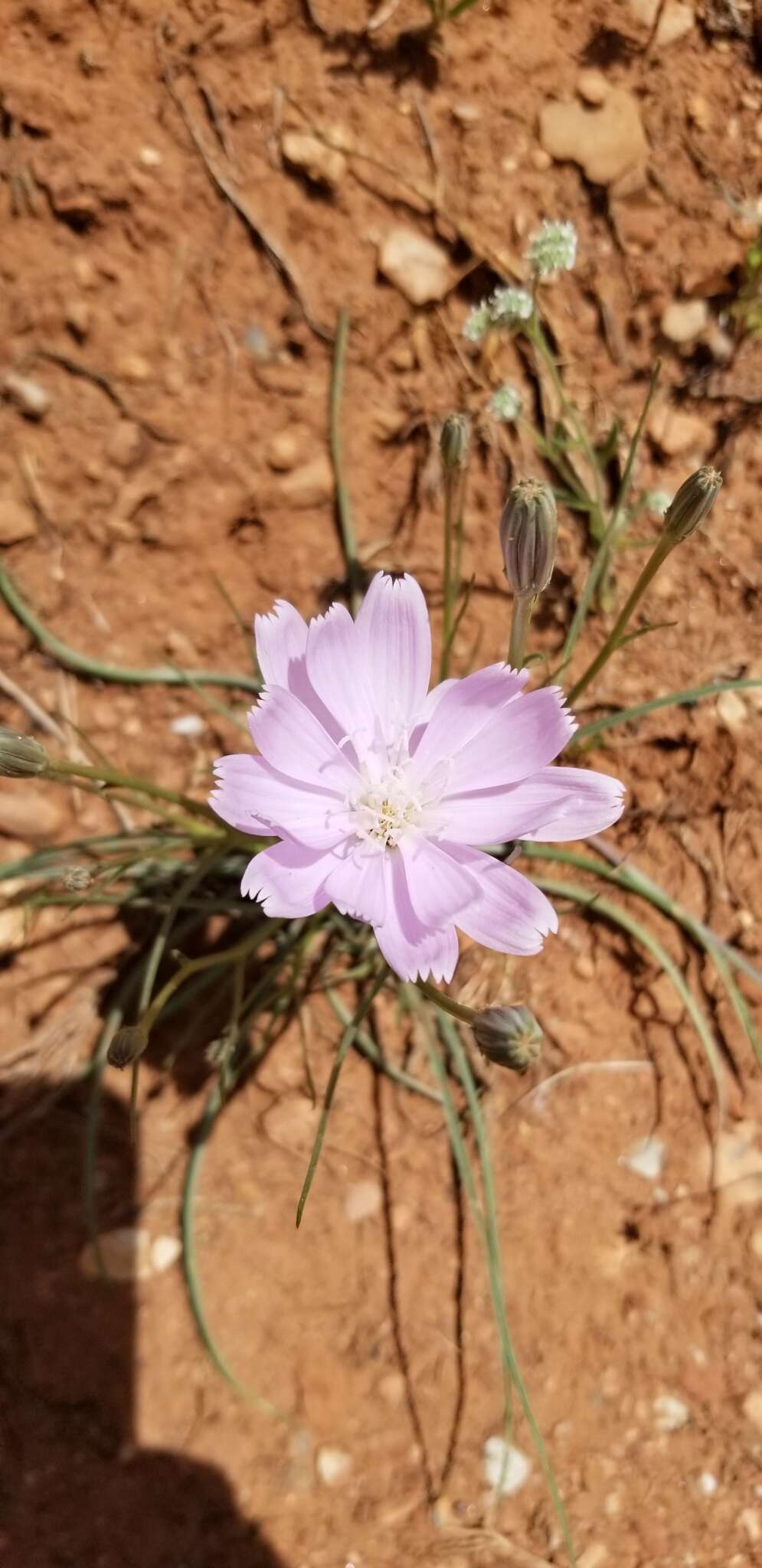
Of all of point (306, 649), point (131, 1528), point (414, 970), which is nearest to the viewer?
point (414, 970)

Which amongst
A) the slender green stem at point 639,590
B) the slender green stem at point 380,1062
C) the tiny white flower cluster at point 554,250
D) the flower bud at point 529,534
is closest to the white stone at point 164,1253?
the slender green stem at point 380,1062

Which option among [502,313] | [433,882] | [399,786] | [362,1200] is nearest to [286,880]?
[433,882]

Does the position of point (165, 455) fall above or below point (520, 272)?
→ below

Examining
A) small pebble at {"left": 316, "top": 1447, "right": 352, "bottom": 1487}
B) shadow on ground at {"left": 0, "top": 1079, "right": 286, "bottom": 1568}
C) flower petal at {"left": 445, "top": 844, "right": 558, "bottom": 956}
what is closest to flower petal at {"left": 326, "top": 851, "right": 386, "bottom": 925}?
flower petal at {"left": 445, "top": 844, "right": 558, "bottom": 956}

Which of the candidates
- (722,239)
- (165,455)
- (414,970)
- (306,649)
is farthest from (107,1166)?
(722,239)

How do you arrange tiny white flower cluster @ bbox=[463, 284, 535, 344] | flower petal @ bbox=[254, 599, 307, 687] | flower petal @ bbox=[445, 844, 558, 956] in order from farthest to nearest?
tiny white flower cluster @ bbox=[463, 284, 535, 344] < flower petal @ bbox=[254, 599, 307, 687] < flower petal @ bbox=[445, 844, 558, 956]

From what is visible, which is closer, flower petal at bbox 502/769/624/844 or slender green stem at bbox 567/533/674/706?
flower petal at bbox 502/769/624/844

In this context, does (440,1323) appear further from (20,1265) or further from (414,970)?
(414,970)

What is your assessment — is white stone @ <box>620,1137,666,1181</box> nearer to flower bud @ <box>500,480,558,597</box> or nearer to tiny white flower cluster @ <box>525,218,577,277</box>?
flower bud @ <box>500,480,558,597</box>

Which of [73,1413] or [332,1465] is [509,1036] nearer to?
[332,1465]
